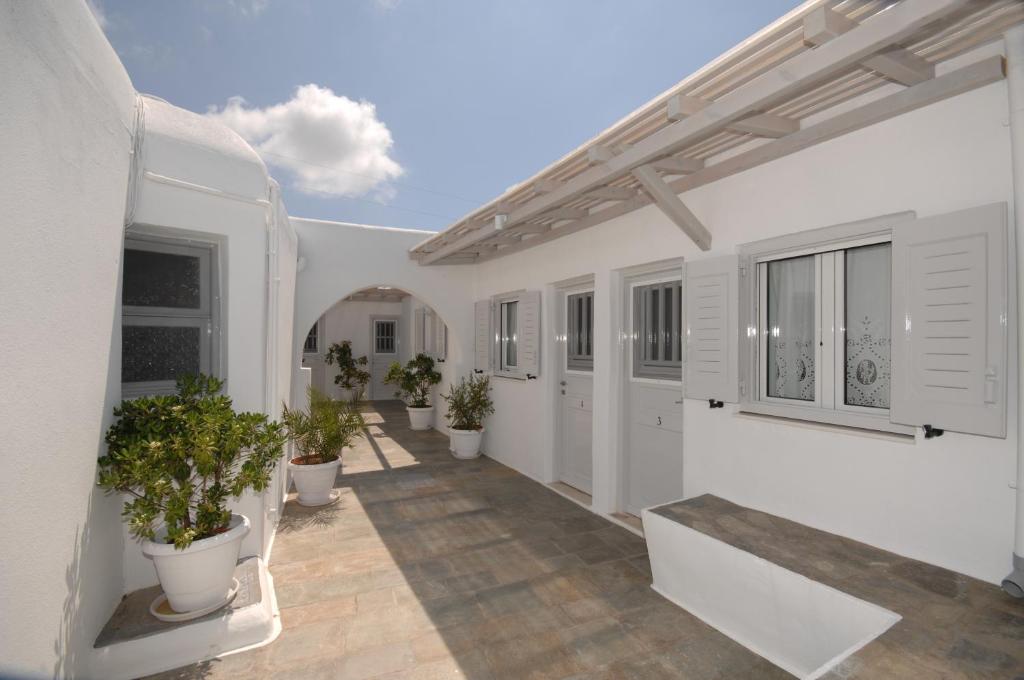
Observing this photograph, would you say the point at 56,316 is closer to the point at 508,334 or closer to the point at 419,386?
the point at 508,334

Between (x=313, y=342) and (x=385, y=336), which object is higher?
(x=385, y=336)

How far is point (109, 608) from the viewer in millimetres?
2611

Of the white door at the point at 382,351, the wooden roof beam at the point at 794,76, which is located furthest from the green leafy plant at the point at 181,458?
the white door at the point at 382,351

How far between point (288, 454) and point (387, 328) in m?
8.77

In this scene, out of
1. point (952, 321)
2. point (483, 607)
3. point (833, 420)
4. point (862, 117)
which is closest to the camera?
point (952, 321)

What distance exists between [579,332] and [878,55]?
3615 millimetres

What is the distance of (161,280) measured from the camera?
3049 millimetres

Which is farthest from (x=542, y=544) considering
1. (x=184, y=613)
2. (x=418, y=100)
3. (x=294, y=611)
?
(x=418, y=100)

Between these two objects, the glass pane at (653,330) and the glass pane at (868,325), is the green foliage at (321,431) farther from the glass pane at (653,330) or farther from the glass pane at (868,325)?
the glass pane at (868,325)

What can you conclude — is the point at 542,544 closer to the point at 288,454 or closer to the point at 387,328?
the point at 288,454

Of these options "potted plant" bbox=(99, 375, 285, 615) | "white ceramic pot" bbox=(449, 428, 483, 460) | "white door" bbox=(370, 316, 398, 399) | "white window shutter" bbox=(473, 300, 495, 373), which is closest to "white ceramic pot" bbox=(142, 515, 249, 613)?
"potted plant" bbox=(99, 375, 285, 615)

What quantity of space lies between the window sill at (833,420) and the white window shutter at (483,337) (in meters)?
4.11

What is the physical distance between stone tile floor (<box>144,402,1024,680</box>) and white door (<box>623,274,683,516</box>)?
1.64ft

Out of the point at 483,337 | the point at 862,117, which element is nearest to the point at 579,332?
the point at 483,337
